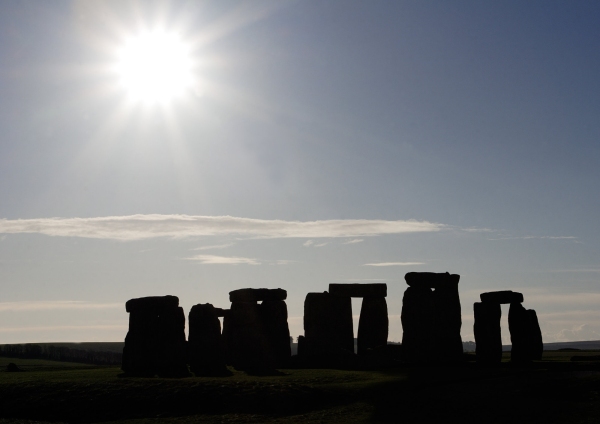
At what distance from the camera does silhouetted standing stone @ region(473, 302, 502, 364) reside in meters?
39.8

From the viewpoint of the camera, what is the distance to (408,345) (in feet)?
136

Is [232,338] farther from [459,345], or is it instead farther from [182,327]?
[459,345]

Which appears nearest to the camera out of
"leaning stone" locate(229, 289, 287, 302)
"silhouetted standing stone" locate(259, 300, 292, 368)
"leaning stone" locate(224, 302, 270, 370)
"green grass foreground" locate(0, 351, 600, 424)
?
"green grass foreground" locate(0, 351, 600, 424)

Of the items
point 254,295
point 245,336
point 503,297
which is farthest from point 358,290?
point 503,297

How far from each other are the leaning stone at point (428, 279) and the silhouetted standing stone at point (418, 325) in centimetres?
23

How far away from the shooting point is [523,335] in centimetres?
3891

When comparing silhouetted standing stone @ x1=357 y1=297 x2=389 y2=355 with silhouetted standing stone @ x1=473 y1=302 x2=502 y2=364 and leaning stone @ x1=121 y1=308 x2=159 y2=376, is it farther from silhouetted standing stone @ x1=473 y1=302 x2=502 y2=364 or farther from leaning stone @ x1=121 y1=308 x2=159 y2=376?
leaning stone @ x1=121 y1=308 x2=159 y2=376

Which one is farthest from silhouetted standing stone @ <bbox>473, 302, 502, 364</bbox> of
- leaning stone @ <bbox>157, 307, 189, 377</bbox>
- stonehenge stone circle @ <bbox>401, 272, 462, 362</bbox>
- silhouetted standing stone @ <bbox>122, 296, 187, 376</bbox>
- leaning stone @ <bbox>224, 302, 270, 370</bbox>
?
silhouetted standing stone @ <bbox>122, 296, 187, 376</bbox>

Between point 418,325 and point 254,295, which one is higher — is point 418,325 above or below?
below

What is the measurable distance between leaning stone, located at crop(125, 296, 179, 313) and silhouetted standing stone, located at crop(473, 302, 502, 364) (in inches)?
637

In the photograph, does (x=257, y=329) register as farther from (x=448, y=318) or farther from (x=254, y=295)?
(x=448, y=318)

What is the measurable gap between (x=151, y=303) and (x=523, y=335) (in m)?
19.0

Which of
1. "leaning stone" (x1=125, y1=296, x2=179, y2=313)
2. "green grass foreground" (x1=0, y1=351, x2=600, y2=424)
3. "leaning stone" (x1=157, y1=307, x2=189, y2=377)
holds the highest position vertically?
"leaning stone" (x1=125, y1=296, x2=179, y2=313)

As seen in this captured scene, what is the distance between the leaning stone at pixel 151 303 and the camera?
121 feet
